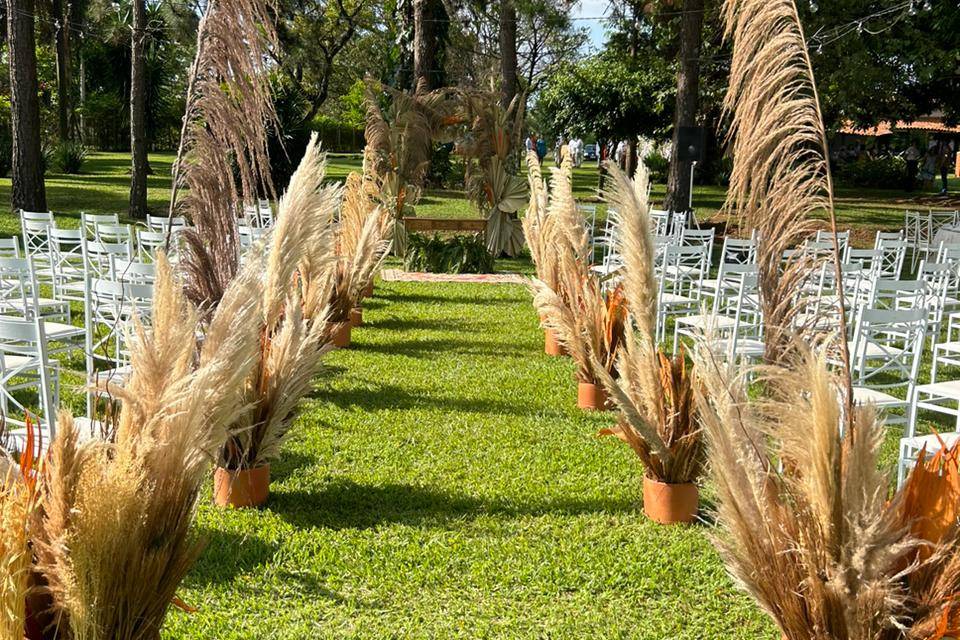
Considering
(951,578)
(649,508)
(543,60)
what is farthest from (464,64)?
(951,578)

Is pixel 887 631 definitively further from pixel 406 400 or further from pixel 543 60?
pixel 543 60

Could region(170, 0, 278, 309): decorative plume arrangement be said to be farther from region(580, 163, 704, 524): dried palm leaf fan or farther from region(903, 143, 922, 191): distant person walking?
region(903, 143, 922, 191): distant person walking

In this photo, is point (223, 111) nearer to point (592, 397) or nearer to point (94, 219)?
point (592, 397)

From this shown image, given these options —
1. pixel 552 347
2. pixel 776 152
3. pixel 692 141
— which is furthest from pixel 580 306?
pixel 692 141

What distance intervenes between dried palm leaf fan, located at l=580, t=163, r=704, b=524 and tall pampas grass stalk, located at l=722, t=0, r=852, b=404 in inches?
44.7

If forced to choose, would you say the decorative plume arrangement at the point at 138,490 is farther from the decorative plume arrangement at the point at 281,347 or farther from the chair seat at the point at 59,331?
the chair seat at the point at 59,331

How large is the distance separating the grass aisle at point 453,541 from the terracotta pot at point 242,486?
0.08 m

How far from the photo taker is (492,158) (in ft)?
44.6

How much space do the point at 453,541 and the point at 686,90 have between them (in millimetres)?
14096

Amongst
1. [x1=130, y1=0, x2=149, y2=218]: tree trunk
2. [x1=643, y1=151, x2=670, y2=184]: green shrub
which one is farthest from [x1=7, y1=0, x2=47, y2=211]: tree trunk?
[x1=643, y1=151, x2=670, y2=184]: green shrub

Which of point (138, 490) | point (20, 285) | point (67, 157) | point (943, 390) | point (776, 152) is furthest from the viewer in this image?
point (67, 157)

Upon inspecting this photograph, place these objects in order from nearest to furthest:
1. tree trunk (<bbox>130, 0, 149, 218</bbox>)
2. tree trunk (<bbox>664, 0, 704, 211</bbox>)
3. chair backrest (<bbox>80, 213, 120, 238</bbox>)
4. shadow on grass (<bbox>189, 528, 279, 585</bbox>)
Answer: shadow on grass (<bbox>189, 528, 279, 585</bbox>) → chair backrest (<bbox>80, 213, 120, 238</bbox>) → tree trunk (<bbox>130, 0, 149, 218</bbox>) → tree trunk (<bbox>664, 0, 704, 211</bbox>)

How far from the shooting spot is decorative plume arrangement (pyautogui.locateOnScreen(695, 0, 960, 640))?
2061 mm

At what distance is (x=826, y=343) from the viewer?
2.49 metres
